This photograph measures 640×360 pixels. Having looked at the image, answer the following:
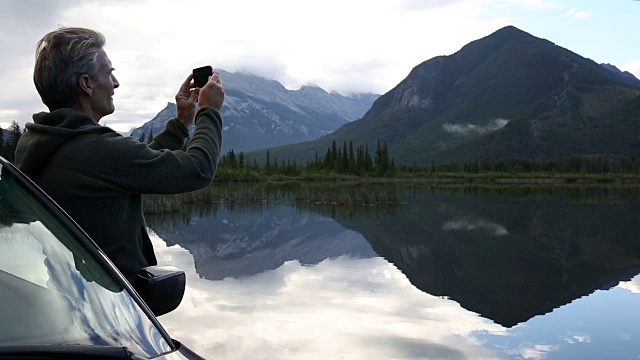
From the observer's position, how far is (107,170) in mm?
2215

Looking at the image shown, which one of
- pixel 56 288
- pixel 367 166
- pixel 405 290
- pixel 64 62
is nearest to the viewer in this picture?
pixel 56 288

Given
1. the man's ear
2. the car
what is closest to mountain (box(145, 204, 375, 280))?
the man's ear

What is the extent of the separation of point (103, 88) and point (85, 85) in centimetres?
8

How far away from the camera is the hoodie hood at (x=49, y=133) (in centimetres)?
226

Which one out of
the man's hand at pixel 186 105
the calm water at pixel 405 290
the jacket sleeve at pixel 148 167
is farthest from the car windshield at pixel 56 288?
the calm water at pixel 405 290

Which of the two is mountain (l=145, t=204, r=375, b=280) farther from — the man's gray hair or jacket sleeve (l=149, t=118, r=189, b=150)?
the man's gray hair

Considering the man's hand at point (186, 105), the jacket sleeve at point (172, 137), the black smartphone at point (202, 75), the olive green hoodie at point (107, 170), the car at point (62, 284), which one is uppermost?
the black smartphone at point (202, 75)

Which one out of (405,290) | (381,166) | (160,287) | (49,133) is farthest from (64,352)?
(381,166)

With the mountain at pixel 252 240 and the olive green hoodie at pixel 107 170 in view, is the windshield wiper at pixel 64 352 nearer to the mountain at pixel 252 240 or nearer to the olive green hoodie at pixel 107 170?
the olive green hoodie at pixel 107 170

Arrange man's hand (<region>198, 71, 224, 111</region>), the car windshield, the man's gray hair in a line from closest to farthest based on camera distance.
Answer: the car windshield → the man's gray hair → man's hand (<region>198, 71, 224, 111</region>)

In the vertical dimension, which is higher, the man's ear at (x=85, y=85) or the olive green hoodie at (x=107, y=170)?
the man's ear at (x=85, y=85)

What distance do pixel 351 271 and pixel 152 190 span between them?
1015 cm

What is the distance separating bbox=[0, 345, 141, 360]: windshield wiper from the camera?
1.41m

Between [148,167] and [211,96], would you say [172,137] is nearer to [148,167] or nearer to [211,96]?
[211,96]
